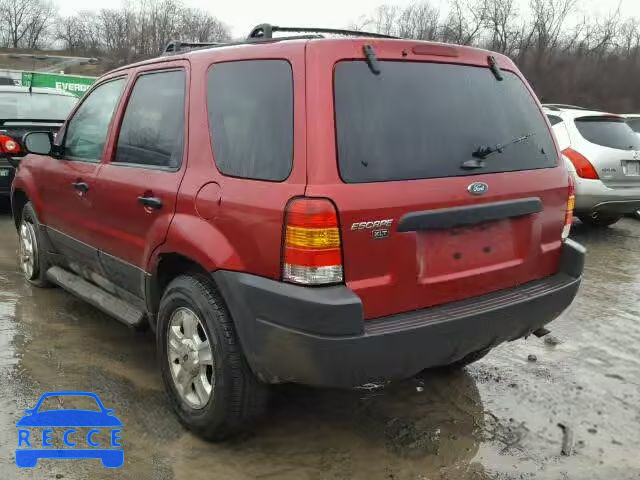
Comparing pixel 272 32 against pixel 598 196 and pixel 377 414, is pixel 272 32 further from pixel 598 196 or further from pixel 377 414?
pixel 598 196

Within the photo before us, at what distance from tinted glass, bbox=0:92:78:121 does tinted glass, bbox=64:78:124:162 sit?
4452 mm

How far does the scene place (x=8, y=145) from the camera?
713cm

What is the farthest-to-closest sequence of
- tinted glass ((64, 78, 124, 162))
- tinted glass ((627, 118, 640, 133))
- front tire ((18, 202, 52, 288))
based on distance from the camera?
1. tinted glass ((627, 118, 640, 133))
2. front tire ((18, 202, 52, 288))
3. tinted glass ((64, 78, 124, 162))

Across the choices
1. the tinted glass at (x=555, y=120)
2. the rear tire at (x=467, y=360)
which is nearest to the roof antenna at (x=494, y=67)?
the rear tire at (x=467, y=360)

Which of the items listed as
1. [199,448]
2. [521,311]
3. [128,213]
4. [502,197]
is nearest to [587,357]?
[521,311]

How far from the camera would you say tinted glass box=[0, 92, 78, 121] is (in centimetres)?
843

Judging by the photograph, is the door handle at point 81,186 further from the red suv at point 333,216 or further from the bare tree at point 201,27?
the bare tree at point 201,27

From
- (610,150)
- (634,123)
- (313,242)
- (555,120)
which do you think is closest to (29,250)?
(313,242)

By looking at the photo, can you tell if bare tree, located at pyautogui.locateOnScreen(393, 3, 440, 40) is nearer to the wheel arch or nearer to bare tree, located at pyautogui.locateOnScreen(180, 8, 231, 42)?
bare tree, located at pyautogui.locateOnScreen(180, 8, 231, 42)

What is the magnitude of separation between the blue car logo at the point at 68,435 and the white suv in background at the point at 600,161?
631 cm

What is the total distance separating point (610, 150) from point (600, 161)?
238 millimetres

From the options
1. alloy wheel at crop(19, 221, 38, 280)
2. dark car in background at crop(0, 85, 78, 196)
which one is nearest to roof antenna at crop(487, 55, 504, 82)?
alloy wheel at crop(19, 221, 38, 280)

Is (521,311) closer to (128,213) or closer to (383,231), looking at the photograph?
(383,231)

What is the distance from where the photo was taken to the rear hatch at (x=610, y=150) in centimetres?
758
